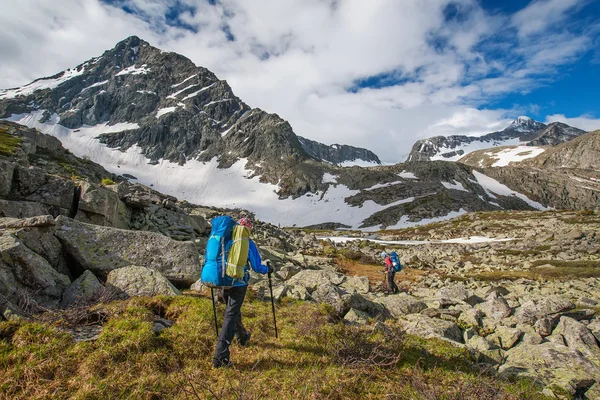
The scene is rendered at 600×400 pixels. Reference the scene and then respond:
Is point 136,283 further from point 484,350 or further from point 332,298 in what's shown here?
point 484,350

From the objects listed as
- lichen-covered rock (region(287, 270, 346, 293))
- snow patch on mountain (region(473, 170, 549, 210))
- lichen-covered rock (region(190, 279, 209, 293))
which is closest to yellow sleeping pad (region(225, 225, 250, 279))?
lichen-covered rock (region(190, 279, 209, 293))

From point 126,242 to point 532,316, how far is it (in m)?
15.5

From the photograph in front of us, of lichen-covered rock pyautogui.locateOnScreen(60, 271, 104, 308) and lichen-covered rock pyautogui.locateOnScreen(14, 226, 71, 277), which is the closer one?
lichen-covered rock pyautogui.locateOnScreen(60, 271, 104, 308)

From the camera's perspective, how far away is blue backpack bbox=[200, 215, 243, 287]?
22.3 ft

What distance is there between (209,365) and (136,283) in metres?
4.67

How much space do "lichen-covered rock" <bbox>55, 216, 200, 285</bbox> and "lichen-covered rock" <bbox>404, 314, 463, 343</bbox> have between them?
26.5 ft

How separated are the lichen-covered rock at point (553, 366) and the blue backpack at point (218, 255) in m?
7.27

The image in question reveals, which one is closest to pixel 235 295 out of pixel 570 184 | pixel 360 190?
pixel 360 190

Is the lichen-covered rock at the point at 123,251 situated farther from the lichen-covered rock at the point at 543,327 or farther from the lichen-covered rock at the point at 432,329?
the lichen-covered rock at the point at 543,327

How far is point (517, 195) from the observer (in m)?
158

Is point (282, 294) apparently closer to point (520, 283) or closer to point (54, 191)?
point (54, 191)

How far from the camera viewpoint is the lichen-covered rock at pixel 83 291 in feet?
27.8

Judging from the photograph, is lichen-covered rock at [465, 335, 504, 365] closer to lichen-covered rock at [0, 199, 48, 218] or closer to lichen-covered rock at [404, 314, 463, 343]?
lichen-covered rock at [404, 314, 463, 343]

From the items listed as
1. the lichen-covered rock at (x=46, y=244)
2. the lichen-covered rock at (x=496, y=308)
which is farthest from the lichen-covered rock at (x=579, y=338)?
the lichen-covered rock at (x=46, y=244)
